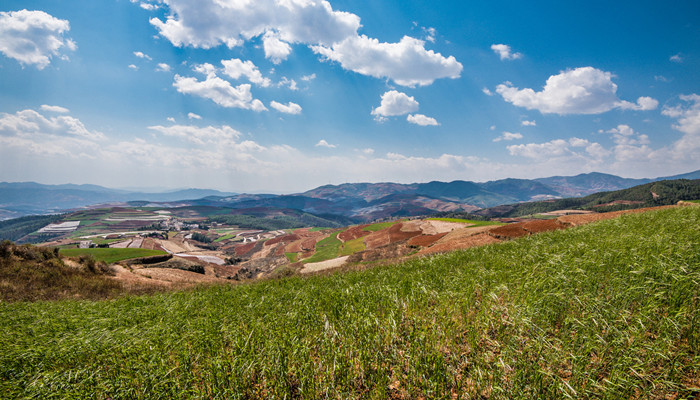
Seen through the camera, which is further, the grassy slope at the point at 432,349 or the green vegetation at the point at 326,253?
the green vegetation at the point at 326,253

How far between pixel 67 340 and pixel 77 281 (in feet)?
77.8

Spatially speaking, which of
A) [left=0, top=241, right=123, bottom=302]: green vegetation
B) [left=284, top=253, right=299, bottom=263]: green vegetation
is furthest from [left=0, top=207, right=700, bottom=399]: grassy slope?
[left=284, top=253, right=299, bottom=263]: green vegetation

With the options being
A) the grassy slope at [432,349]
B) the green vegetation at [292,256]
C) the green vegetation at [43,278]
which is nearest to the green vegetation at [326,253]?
the green vegetation at [292,256]

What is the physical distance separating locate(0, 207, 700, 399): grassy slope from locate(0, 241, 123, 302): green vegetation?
16.0m

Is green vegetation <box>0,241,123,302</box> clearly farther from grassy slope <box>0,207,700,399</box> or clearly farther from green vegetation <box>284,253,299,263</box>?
green vegetation <box>284,253,299,263</box>

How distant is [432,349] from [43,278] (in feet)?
104

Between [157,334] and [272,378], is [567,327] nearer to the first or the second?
[272,378]

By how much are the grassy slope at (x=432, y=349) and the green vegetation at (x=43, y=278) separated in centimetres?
1599

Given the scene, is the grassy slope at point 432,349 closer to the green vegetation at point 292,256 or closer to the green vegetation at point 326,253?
the green vegetation at point 326,253

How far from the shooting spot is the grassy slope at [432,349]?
3.38 m

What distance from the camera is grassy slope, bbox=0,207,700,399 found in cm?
338

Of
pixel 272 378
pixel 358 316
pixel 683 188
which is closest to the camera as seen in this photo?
pixel 272 378

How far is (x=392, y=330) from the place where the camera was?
471 centimetres

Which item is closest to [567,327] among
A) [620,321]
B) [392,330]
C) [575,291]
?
[620,321]
